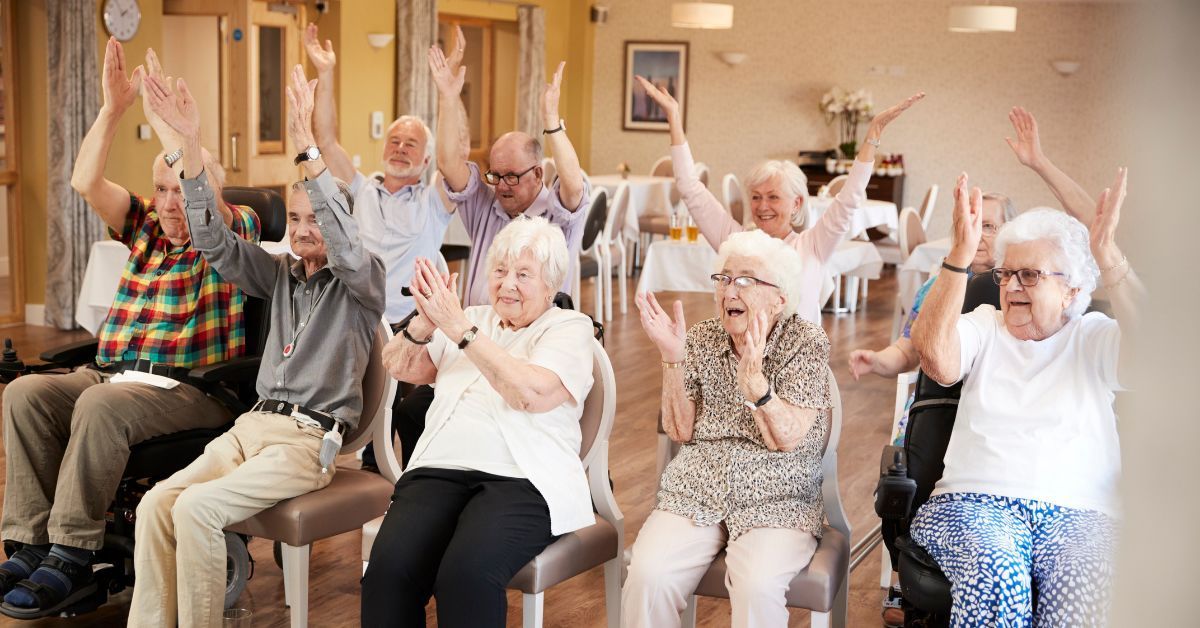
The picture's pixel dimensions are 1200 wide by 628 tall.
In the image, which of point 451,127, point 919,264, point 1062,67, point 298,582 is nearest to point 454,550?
point 298,582

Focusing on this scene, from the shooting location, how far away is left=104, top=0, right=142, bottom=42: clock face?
7.40 meters

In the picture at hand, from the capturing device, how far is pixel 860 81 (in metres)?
12.4

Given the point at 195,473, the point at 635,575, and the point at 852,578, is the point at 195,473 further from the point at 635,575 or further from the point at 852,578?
the point at 852,578

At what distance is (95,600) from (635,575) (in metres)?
1.50

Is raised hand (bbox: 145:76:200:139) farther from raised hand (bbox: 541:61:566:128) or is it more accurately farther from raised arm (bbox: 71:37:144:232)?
raised hand (bbox: 541:61:566:128)

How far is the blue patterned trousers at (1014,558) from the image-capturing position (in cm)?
229

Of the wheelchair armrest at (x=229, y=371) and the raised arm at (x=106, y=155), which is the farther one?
the raised arm at (x=106, y=155)

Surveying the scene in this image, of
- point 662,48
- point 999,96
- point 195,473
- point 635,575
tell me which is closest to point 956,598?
point 635,575

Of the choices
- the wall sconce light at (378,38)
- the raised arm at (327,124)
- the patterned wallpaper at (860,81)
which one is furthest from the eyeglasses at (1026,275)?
the patterned wallpaper at (860,81)

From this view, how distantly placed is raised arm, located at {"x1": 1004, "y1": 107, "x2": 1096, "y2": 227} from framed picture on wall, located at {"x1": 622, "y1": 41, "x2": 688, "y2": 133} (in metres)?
10.1

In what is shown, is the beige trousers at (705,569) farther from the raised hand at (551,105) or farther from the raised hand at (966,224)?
the raised hand at (551,105)


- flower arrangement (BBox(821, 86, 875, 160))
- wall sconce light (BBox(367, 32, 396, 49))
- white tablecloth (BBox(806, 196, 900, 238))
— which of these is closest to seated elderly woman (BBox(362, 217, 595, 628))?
white tablecloth (BBox(806, 196, 900, 238))

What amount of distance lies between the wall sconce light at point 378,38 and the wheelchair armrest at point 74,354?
7.01 m

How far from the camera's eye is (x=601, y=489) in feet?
9.43
